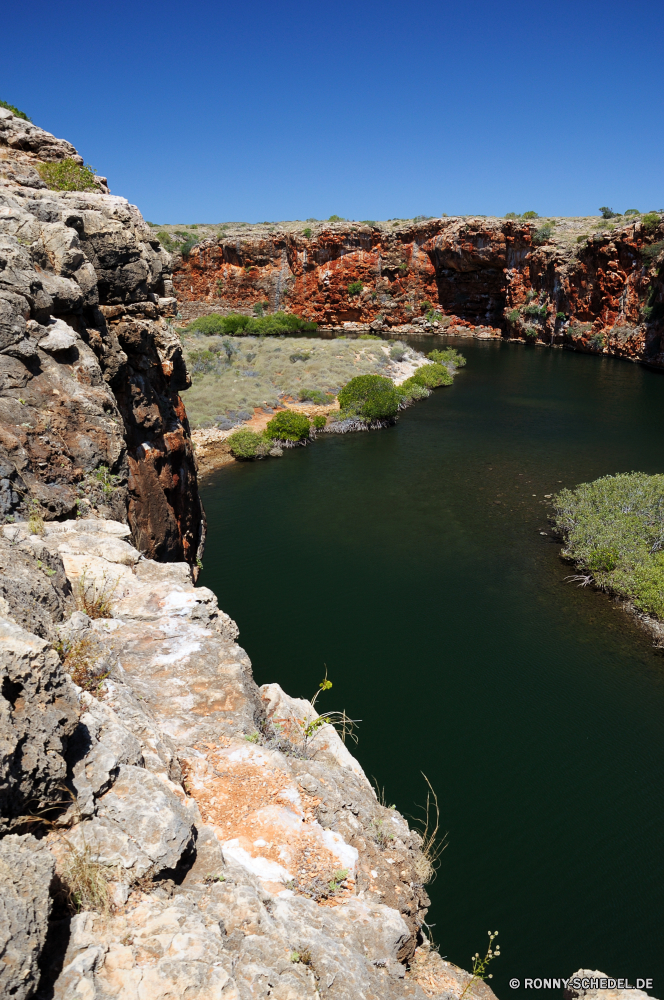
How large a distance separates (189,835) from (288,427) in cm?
2607

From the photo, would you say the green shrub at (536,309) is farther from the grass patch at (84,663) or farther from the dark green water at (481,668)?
the grass patch at (84,663)

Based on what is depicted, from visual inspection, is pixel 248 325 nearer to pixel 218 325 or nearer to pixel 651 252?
pixel 218 325

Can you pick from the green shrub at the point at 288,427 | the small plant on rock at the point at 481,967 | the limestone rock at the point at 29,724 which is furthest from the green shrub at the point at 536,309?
the limestone rock at the point at 29,724

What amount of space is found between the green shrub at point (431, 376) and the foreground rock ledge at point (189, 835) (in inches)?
1428

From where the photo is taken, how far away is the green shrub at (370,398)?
105ft

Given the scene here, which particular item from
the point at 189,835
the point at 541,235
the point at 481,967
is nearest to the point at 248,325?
the point at 541,235

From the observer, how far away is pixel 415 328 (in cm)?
6619

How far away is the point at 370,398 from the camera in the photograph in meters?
32.8

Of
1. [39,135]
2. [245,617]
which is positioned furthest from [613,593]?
[39,135]

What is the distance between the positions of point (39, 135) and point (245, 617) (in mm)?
11255

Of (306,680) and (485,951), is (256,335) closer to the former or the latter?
(306,680)

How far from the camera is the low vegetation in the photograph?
50.0 feet

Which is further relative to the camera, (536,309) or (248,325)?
(536,309)

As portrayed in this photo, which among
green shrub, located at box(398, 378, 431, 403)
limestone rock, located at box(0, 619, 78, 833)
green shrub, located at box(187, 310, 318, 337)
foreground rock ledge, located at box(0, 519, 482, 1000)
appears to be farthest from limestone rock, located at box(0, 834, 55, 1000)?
green shrub, located at box(187, 310, 318, 337)
